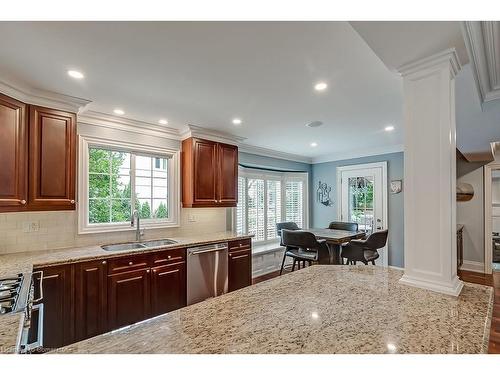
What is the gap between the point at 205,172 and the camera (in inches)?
148

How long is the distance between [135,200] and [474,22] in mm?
3478

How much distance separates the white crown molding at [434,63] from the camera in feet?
4.51

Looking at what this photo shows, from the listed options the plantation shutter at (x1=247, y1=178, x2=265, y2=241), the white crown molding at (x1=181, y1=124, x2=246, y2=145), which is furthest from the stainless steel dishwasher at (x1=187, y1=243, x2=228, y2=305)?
the plantation shutter at (x1=247, y1=178, x2=265, y2=241)

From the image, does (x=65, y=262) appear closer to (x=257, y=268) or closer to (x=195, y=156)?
(x=195, y=156)

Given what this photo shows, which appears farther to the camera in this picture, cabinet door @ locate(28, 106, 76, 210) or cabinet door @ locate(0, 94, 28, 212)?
cabinet door @ locate(28, 106, 76, 210)

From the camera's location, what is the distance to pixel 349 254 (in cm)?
396

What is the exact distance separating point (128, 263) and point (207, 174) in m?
1.58

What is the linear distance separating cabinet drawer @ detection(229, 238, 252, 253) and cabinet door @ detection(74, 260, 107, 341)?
5.15 ft

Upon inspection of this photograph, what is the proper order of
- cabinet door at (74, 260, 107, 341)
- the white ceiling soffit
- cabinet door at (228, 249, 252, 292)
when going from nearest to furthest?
the white ceiling soffit → cabinet door at (74, 260, 107, 341) → cabinet door at (228, 249, 252, 292)

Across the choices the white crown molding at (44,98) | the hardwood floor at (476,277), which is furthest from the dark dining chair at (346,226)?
the white crown molding at (44,98)

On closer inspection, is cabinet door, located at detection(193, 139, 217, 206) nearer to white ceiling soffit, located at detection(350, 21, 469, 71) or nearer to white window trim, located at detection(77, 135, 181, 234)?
white window trim, located at detection(77, 135, 181, 234)

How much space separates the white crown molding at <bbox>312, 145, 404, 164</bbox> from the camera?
502 centimetres

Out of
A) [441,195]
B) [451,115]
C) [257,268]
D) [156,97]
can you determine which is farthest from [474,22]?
[257,268]

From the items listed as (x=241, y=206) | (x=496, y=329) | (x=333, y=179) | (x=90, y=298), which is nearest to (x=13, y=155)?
(x=90, y=298)
